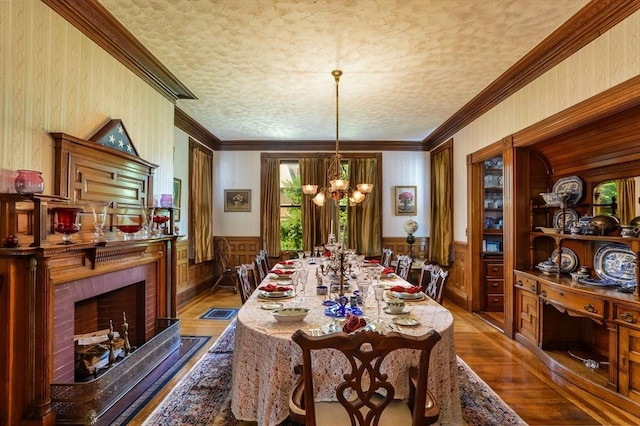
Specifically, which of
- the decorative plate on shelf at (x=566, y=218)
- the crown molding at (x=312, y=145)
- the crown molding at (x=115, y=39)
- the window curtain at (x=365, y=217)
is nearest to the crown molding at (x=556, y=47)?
the decorative plate on shelf at (x=566, y=218)

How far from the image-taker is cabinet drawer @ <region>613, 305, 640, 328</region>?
7.64ft

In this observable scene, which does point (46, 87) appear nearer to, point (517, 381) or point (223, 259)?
point (517, 381)

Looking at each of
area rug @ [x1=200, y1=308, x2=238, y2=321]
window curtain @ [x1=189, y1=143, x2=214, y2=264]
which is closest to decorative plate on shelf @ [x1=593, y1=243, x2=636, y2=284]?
area rug @ [x1=200, y1=308, x2=238, y2=321]

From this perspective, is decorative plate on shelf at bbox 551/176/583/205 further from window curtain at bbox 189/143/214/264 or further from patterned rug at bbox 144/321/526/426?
window curtain at bbox 189/143/214/264

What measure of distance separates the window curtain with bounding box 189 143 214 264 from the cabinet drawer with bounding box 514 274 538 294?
15.4ft

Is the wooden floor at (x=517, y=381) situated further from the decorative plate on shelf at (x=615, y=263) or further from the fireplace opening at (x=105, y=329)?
the decorative plate on shelf at (x=615, y=263)

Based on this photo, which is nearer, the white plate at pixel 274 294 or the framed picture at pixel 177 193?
the white plate at pixel 274 294

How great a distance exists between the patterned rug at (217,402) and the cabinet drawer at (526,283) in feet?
3.69

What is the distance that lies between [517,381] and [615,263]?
141cm

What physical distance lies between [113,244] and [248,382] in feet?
4.89

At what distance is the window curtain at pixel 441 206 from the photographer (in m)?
5.64

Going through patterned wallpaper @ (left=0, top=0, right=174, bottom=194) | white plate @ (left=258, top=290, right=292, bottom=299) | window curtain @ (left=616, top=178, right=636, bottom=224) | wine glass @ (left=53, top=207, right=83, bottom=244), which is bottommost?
white plate @ (left=258, top=290, right=292, bottom=299)

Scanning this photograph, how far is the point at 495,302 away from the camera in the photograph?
4801 mm

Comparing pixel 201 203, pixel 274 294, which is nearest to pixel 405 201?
pixel 201 203
